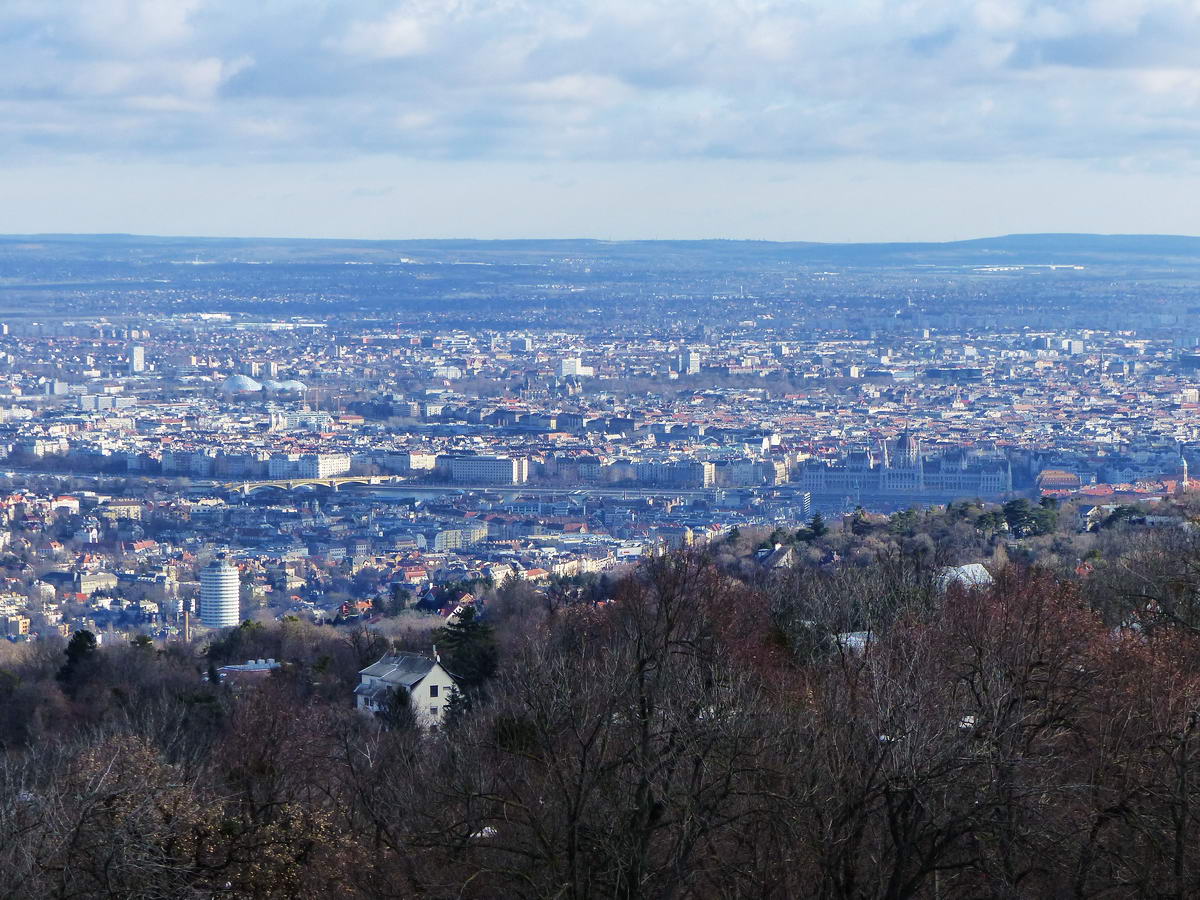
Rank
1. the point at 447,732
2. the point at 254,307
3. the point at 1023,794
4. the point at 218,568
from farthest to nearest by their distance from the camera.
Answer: the point at 254,307 < the point at 218,568 < the point at 447,732 < the point at 1023,794

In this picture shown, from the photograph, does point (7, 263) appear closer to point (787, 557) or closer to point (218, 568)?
point (218, 568)

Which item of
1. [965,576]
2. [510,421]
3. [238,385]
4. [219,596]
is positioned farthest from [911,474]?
[238,385]

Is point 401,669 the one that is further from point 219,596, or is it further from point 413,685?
point 219,596

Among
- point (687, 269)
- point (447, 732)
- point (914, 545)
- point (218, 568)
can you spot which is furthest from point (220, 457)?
point (687, 269)

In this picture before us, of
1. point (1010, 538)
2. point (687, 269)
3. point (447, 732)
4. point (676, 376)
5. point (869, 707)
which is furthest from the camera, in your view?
point (687, 269)

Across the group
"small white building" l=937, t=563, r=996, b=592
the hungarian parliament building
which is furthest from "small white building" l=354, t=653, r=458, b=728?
the hungarian parliament building

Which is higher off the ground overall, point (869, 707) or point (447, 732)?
point (869, 707)
